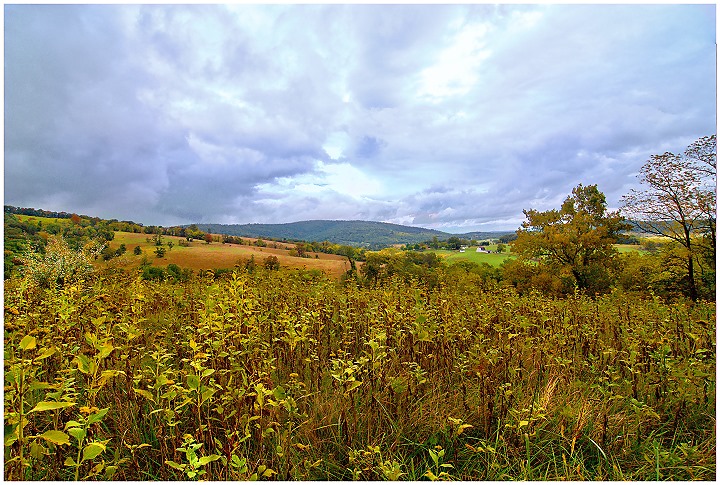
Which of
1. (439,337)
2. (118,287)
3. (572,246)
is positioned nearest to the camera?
(439,337)

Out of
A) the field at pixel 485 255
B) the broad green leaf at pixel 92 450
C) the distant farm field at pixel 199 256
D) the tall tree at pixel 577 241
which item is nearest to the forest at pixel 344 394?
the broad green leaf at pixel 92 450

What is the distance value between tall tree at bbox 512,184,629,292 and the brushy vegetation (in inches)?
706

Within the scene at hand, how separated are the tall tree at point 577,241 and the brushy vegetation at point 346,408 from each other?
58.9 feet

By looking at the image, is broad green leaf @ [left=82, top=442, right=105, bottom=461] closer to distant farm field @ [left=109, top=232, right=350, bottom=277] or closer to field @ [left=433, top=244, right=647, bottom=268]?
distant farm field @ [left=109, top=232, right=350, bottom=277]

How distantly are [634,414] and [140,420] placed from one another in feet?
13.5

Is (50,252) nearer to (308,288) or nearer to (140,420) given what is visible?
(308,288)

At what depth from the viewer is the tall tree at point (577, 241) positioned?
20219 millimetres

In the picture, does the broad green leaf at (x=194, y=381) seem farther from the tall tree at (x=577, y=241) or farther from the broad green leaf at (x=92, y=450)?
the tall tree at (x=577, y=241)

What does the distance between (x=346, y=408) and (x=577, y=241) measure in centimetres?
2227

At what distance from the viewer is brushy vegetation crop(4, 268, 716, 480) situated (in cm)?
225

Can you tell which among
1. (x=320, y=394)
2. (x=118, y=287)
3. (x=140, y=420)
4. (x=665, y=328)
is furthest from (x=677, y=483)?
(x=118, y=287)

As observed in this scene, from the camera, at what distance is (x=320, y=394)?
3082 millimetres

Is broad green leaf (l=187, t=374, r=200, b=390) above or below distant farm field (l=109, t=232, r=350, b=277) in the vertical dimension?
below

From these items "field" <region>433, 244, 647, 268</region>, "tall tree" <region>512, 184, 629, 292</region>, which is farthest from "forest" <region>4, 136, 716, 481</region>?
"tall tree" <region>512, 184, 629, 292</region>
